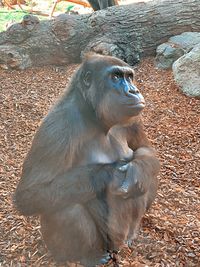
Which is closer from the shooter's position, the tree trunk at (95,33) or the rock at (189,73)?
the rock at (189,73)

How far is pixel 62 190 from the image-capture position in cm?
263

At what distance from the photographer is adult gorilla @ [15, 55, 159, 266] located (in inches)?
104

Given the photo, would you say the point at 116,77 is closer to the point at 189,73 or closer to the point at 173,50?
the point at 189,73

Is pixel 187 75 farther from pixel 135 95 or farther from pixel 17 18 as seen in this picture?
pixel 17 18

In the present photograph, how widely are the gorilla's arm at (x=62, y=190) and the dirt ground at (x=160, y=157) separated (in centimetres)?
51

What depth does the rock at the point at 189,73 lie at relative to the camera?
5.46m

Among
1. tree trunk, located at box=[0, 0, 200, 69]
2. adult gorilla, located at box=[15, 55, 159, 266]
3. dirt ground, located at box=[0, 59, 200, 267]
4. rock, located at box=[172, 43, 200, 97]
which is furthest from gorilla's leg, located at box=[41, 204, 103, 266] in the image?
tree trunk, located at box=[0, 0, 200, 69]

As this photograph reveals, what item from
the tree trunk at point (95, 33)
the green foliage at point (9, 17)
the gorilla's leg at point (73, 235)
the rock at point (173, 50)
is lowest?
the green foliage at point (9, 17)

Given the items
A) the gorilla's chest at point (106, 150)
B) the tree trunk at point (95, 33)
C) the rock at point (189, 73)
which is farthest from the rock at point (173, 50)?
the gorilla's chest at point (106, 150)

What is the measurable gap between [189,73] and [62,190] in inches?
131

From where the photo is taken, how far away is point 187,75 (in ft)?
18.2

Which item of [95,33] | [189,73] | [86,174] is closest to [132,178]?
[86,174]

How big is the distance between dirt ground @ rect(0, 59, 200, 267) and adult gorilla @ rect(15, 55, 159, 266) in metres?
0.31

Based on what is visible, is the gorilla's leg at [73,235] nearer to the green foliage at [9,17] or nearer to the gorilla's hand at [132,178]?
the gorilla's hand at [132,178]
